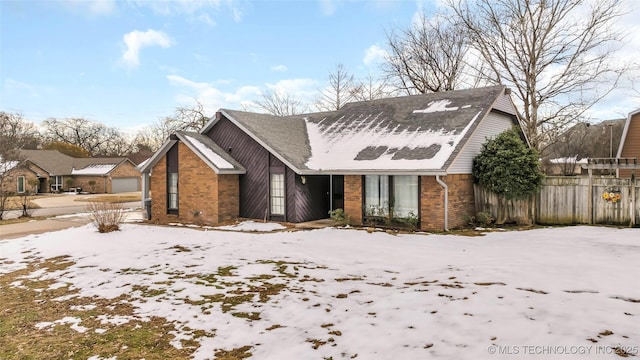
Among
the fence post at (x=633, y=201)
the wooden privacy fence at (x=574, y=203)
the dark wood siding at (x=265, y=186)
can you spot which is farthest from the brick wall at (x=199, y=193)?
the fence post at (x=633, y=201)

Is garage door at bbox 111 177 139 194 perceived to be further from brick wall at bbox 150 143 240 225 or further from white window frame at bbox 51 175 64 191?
brick wall at bbox 150 143 240 225

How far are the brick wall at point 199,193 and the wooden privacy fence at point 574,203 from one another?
10.9m

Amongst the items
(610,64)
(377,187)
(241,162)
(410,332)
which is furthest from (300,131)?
(610,64)

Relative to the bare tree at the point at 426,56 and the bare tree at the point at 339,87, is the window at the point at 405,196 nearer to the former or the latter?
the bare tree at the point at 426,56

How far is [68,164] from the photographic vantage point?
1928 inches

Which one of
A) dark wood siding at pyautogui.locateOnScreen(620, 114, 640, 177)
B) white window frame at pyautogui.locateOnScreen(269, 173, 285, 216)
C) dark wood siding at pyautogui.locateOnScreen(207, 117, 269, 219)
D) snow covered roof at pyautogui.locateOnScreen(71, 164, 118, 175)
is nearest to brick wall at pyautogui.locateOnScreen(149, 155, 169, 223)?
dark wood siding at pyautogui.locateOnScreen(207, 117, 269, 219)

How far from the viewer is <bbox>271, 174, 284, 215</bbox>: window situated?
16844mm

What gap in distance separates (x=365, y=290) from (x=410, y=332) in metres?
2.09

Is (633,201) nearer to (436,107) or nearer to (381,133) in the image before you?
(436,107)

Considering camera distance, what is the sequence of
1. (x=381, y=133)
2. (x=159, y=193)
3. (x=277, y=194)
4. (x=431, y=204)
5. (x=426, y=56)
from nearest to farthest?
(x=431, y=204) < (x=277, y=194) < (x=381, y=133) < (x=159, y=193) < (x=426, y=56)

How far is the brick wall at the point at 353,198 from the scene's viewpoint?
613 inches

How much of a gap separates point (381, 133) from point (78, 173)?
45.3m

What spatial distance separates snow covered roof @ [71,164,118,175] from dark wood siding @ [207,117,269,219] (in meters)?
35.5

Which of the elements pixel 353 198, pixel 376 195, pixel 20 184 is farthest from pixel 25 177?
pixel 376 195
